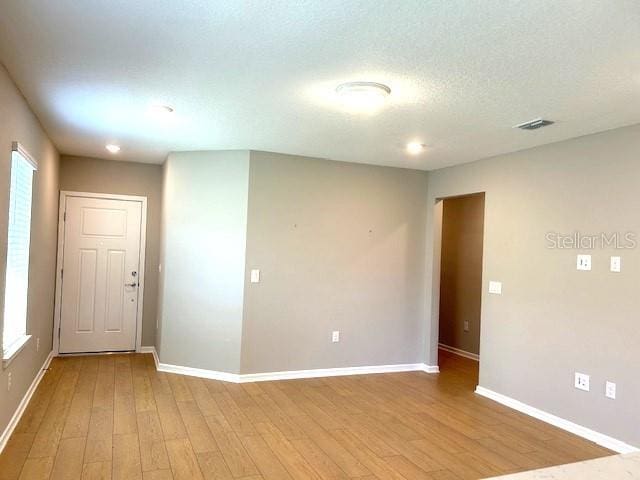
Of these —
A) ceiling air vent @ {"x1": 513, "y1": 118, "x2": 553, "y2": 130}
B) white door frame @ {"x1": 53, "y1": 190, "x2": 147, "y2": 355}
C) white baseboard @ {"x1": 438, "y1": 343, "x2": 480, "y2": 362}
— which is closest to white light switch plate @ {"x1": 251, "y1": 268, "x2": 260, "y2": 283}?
white door frame @ {"x1": 53, "y1": 190, "x2": 147, "y2": 355}

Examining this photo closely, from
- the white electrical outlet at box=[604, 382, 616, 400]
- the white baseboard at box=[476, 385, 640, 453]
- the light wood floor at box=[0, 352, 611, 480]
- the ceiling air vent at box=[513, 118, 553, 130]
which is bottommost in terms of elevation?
the light wood floor at box=[0, 352, 611, 480]

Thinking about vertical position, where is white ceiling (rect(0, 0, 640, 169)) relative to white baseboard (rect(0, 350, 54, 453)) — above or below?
above

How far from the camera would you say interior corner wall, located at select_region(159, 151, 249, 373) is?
474cm

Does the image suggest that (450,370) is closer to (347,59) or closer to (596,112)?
(596,112)

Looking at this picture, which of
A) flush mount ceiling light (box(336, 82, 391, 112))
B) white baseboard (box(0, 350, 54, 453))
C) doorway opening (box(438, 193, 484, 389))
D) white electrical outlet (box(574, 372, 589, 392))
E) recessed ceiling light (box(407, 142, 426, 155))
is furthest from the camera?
doorway opening (box(438, 193, 484, 389))

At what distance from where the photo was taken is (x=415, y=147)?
172 inches

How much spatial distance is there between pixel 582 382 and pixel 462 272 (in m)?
2.89

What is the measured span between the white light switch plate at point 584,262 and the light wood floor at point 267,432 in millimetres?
1335

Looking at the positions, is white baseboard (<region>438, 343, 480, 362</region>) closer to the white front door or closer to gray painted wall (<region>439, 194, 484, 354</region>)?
gray painted wall (<region>439, 194, 484, 354</region>)

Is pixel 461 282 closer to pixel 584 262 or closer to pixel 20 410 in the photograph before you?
pixel 584 262

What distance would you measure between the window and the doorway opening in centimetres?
457

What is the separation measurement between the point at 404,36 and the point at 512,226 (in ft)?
9.24

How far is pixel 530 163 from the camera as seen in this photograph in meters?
4.21

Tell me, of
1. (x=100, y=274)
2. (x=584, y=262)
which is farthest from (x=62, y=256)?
(x=584, y=262)
